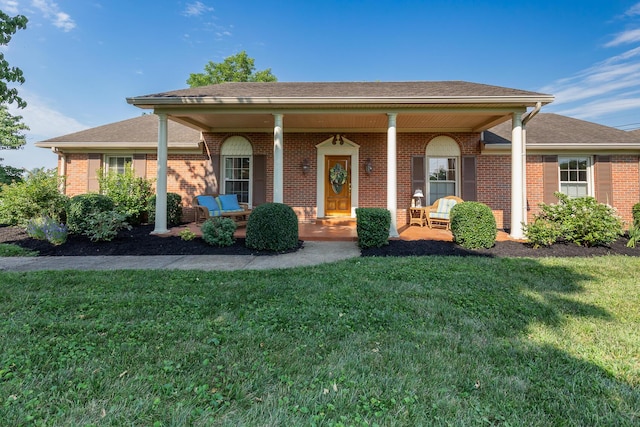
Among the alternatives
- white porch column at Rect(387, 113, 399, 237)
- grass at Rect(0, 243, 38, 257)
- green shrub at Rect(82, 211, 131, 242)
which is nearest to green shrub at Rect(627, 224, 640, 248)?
white porch column at Rect(387, 113, 399, 237)

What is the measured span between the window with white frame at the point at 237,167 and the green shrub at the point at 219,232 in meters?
3.70

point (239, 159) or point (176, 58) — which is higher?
point (176, 58)

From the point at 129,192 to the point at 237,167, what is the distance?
338cm

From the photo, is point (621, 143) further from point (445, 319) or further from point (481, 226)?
point (445, 319)

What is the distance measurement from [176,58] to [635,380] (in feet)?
54.4

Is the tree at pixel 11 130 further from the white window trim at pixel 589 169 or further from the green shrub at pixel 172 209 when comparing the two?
the white window trim at pixel 589 169

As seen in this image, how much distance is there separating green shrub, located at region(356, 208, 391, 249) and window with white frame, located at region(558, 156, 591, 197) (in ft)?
24.7

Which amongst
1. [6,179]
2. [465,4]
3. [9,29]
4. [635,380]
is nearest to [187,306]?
[635,380]

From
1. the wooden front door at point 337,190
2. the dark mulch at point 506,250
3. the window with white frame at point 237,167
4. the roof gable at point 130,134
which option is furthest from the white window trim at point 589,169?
the roof gable at point 130,134

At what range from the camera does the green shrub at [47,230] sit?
21.8 feet

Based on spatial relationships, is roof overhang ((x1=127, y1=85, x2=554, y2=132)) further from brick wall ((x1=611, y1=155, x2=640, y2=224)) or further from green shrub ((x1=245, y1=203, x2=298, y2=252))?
brick wall ((x1=611, y1=155, x2=640, y2=224))

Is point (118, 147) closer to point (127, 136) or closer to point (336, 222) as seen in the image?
point (127, 136)

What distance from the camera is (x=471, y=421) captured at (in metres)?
1.56

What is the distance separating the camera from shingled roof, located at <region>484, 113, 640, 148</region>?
942cm
